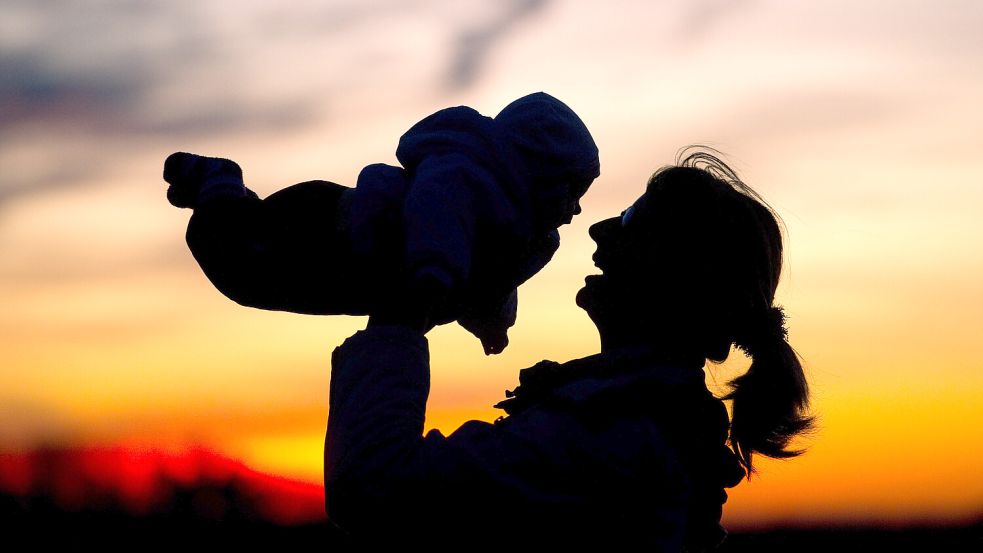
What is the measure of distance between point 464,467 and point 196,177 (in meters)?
0.86

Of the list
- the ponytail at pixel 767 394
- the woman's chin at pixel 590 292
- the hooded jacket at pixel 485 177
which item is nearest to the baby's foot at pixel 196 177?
the hooded jacket at pixel 485 177

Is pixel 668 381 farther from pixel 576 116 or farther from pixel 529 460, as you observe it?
pixel 576 116

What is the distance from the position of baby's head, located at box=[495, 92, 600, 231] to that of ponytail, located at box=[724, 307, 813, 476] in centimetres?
80

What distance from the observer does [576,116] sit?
2248 millimetres

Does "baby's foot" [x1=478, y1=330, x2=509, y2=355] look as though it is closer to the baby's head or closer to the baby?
the baby

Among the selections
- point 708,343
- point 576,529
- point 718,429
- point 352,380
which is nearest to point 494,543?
point 576,529

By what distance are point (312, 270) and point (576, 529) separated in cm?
80

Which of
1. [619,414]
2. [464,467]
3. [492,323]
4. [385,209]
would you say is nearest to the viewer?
[385,209]

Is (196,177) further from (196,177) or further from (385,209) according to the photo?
(385,209)

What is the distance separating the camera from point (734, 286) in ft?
8.79

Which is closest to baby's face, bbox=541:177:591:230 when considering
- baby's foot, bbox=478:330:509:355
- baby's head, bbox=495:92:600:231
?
baby's head, bbox=495:92:600:231

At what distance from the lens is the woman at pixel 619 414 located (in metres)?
2.06

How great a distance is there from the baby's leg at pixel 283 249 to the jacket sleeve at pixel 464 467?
0.44 feet

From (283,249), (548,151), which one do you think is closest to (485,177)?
(548,151)
